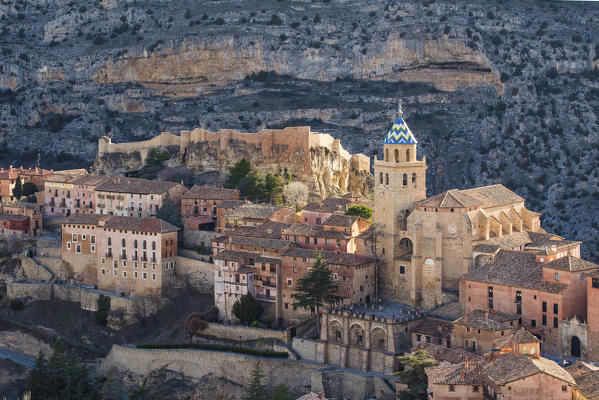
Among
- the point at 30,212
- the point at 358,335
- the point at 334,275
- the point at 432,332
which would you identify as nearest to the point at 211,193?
the point at 30,212

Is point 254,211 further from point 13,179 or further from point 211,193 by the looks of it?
point 13,179

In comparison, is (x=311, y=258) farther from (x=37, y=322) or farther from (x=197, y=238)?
(x=37, y=322)

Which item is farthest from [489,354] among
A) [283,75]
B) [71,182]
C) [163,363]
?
[283,75]

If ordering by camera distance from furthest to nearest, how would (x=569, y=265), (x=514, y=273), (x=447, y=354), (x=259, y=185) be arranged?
(x=259, y=185)
(x=514, y=273)
(x=569, y=265)
(x=447, y=354)

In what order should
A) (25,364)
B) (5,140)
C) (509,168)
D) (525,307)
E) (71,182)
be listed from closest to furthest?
(525,307)
(25,364)
(71,182)
(509,168)
(5,140)

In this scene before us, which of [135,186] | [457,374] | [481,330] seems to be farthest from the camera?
[135,186]

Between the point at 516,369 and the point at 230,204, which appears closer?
the point at 516,369

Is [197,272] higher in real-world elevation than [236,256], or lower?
lower
